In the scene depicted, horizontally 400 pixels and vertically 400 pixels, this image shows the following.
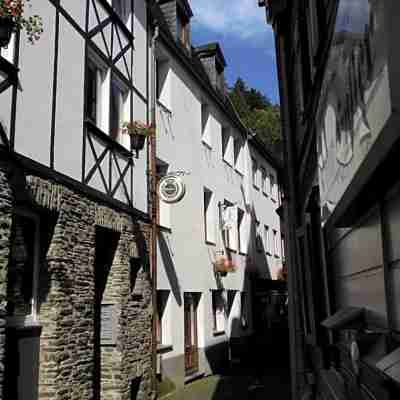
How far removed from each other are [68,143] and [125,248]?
8.68ft

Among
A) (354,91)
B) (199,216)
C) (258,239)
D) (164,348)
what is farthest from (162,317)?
(258,239)

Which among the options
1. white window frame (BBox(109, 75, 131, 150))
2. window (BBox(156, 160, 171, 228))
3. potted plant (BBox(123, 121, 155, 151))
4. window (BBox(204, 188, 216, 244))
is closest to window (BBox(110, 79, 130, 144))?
white window frame (BBox(109, 75, 131, 150))

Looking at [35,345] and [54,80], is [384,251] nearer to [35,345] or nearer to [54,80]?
[35,345]

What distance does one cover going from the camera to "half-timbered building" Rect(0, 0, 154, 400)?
640cm

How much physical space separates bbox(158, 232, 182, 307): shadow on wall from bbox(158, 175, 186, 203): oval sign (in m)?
0.98

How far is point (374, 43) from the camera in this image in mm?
1480

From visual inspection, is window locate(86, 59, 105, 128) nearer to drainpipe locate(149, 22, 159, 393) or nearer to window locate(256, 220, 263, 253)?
drainpipe locate(149, 22, 159, 393)

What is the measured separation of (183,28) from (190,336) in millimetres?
9028

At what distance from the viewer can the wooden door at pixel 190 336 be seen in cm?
1321

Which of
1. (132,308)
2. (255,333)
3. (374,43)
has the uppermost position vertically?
(374,43)

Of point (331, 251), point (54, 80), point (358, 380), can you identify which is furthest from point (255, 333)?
point (358, 380)

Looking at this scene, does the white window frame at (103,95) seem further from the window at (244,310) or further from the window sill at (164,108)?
the window at (244,310)

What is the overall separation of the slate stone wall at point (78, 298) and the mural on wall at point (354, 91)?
169 inches

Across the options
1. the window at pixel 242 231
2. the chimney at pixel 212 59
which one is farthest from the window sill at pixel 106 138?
the window at pixel 242 231
